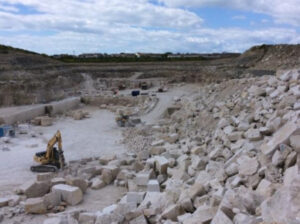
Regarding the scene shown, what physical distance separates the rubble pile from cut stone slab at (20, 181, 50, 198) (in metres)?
0.03

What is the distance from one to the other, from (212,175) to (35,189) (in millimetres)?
5657

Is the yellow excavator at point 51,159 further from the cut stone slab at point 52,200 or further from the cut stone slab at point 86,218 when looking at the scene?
the cut stone slab at point 86,218

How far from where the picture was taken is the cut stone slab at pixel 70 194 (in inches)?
382

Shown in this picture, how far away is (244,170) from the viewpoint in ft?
22.6

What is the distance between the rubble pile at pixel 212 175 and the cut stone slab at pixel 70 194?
3 cm

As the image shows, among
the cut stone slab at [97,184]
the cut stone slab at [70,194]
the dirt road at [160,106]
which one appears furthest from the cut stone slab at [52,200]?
the dirt road at [160,106]

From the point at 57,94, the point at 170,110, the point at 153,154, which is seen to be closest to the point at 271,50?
the point at 170,110

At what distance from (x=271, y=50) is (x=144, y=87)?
17794mm

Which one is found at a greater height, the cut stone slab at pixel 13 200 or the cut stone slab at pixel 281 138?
the cut stone slab at pixel 281 138

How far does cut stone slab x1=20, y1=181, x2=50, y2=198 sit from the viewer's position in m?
10.1

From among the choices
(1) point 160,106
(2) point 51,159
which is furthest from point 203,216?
(1) point 160,106

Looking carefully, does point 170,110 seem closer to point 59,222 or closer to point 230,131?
point 230,131

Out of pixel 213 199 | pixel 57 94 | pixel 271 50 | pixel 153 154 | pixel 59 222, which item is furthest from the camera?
pixel 271 50

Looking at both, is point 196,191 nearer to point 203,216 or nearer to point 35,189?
point 203,216
